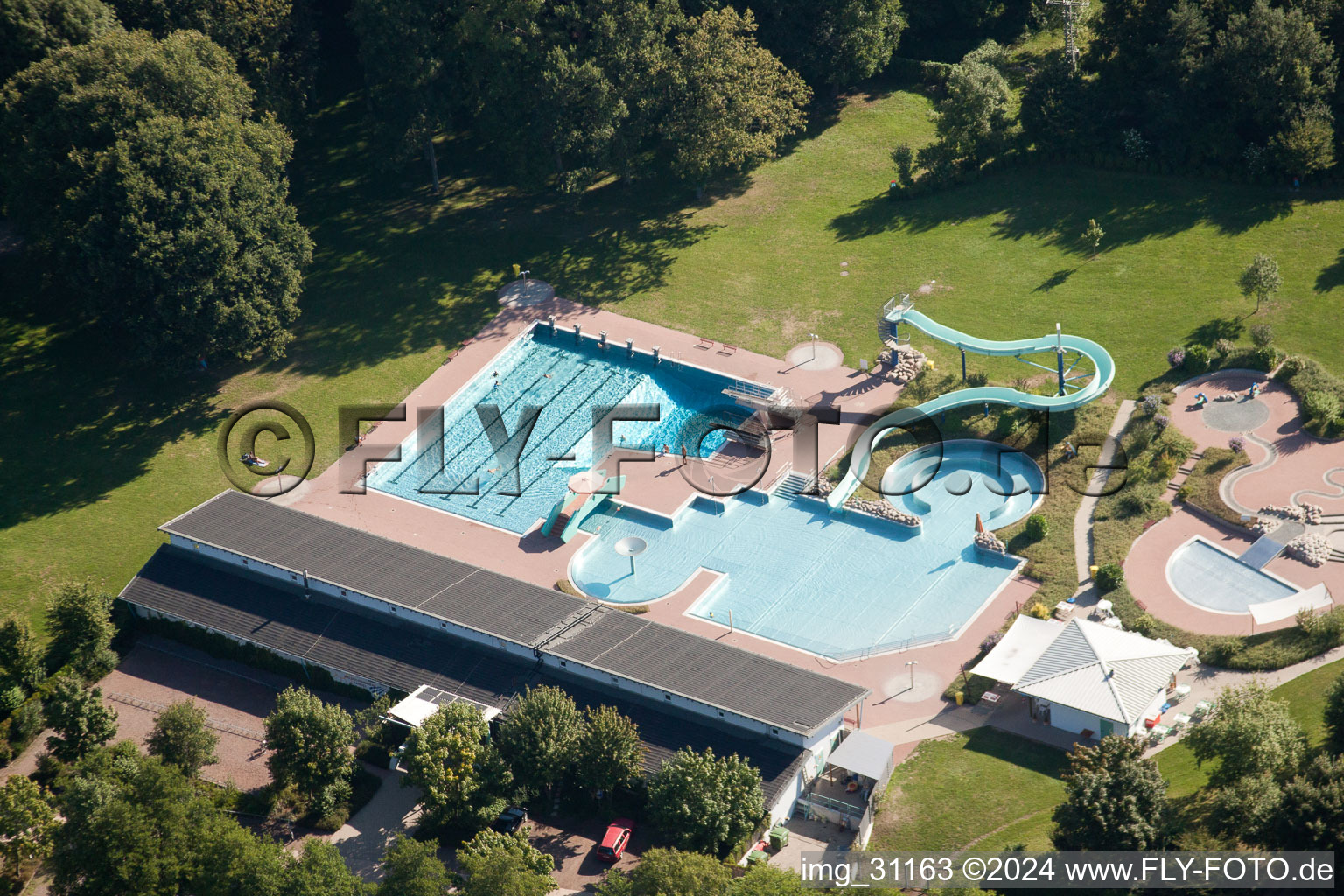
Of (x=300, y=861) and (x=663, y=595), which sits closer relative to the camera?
(x=300, y=861)

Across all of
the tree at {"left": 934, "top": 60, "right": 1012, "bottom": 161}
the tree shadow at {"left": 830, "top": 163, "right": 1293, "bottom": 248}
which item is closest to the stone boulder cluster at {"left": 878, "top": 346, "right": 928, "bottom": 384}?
the tree shadow at {"left": 830, "top": 163, "right": 1293, "bottom": 248}

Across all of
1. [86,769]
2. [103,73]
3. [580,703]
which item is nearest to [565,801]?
[580,703]

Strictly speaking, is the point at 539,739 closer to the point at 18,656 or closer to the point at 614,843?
the point at 614,843

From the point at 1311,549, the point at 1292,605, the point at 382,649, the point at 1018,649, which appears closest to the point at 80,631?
the point at 382,649

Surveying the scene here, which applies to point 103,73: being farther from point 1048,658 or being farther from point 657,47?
point 1048,658

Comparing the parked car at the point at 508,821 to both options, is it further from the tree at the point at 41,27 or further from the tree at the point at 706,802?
the tree at the point at 41,27

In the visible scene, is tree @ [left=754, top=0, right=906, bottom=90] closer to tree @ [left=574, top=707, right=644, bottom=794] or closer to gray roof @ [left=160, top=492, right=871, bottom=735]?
gray roof @ [left=160, top=492, right=871, bottom=735]

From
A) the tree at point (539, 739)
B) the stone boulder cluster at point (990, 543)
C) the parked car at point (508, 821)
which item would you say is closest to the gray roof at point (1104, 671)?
the stone boulder cluster at point (990, 543)
